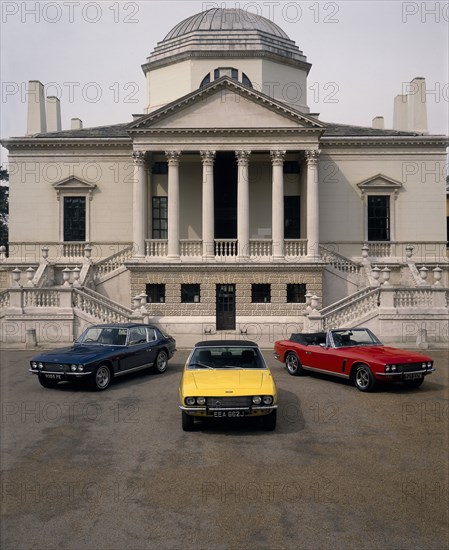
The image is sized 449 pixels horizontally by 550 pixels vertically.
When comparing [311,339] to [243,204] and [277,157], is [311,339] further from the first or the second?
[277,157]

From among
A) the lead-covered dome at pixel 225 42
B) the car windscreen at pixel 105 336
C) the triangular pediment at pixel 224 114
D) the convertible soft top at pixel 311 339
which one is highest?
the lead-covered dome at pixel 225 42

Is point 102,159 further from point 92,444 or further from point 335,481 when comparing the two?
point 335,481

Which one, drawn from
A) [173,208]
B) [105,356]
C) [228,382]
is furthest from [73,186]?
[228,382]

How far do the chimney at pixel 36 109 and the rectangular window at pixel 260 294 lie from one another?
18285 millimetres

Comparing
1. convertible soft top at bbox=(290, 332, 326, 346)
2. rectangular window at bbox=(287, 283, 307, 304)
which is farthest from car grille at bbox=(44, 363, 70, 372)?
rectangular window at bbox=(287, 283, 307, 304)

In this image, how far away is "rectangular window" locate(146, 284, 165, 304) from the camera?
27.0 m

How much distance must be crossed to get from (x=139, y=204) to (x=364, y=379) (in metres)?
18.3

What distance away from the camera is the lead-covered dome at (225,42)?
35.5 meters

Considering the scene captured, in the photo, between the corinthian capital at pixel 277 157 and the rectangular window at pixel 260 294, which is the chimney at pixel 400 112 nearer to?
the corinthian capital at pixel 277 157

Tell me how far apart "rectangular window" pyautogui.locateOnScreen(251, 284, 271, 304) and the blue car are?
11.6 m

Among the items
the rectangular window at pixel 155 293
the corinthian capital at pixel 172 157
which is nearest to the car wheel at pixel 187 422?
the rectangular window at pixel 155 293

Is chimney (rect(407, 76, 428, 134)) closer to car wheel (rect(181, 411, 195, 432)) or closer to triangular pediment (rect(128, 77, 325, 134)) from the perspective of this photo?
triangular pediment (rect(128, 77, 325, 134))

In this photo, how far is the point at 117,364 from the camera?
13266 mm

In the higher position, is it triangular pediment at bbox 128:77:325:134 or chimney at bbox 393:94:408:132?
chimney at bbox 393:94:408:132
